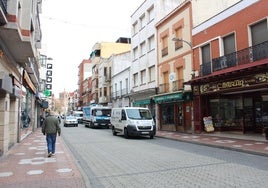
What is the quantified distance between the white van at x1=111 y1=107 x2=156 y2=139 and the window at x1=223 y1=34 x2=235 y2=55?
6709 millimetres

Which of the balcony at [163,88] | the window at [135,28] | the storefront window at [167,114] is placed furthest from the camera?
the window at [135,28]

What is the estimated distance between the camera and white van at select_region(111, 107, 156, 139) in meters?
19.0

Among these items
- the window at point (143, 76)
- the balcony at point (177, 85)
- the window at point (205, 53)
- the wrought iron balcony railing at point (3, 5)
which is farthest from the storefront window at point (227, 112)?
the wrought iron balcony railing at point (3, 5)

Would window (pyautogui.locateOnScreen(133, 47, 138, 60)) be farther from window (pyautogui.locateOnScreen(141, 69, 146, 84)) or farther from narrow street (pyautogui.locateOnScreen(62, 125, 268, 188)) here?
narrow street (pyautogui.locateOnScreen(62, 125, 268, 188))

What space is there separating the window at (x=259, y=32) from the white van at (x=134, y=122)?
8.17 m

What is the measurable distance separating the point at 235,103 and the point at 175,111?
600cm

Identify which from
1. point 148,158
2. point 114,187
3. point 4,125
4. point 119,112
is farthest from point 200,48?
point 114,187

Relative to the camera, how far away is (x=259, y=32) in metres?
16.1

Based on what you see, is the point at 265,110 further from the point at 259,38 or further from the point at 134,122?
the point at 134,122

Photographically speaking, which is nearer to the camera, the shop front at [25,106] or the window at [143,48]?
the shop front at [25,106]

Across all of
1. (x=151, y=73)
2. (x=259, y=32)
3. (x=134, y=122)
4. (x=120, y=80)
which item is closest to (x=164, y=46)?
(x=151, y=73)

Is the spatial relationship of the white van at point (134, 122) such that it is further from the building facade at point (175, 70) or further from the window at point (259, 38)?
the window at point (259, 38)

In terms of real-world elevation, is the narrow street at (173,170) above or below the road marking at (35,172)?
below

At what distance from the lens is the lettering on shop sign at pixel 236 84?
1501 centimetres
